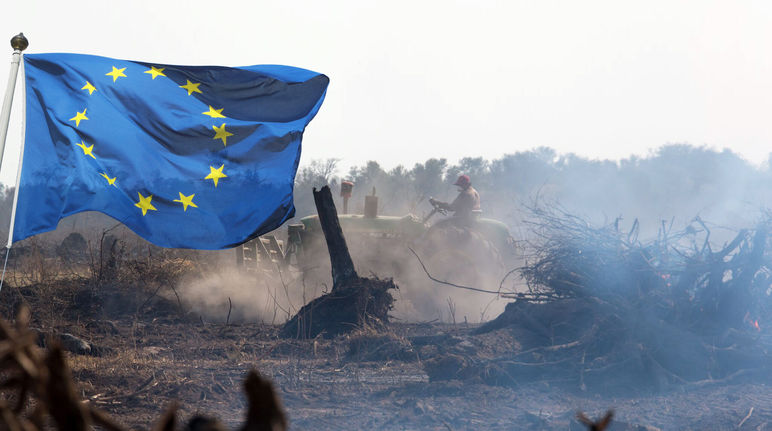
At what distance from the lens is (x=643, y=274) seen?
1027 cm

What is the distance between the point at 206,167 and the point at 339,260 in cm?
360

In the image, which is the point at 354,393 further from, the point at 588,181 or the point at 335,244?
the point at 588,181

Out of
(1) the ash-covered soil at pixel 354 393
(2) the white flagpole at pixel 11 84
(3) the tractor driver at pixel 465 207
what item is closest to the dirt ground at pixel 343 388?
(1) the ash-covered soil at pixel 354 393

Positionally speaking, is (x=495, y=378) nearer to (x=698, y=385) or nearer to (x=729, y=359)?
(x=698, y=385)

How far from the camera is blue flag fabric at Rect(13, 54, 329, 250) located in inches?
330

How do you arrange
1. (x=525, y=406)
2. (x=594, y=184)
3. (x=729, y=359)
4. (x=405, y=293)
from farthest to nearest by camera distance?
1. (x=594, y=184)
2. (x=405, y=293)
3. (x=729, y=359)
4. (x=525, y=406)

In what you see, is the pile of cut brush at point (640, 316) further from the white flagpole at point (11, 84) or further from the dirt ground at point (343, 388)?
the white flagpole at point (11, 84)

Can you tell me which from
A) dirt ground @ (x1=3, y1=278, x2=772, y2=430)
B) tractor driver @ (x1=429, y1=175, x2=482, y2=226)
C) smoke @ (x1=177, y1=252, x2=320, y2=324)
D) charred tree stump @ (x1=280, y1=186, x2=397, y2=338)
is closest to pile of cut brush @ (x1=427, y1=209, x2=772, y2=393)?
dirt ground @ (x1=3, y1=278, x2=772, y2=430)

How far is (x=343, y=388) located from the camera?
8.60m

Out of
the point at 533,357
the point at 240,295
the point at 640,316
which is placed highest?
the point at 640,316

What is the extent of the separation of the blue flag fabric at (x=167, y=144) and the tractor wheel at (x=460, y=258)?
263 inches

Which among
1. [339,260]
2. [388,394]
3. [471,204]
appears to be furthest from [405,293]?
[388,394]

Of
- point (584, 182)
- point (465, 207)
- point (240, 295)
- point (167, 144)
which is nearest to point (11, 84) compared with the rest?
point (167, 144)

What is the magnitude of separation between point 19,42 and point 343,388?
16.6 feet
